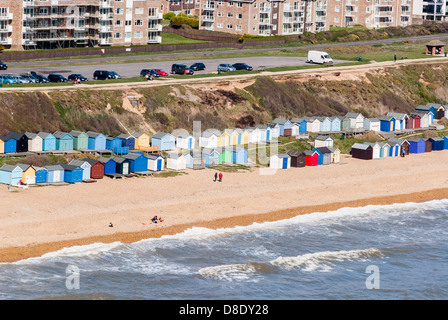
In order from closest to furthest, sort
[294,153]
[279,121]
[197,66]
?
1. [294,153]
2. [279,121]
3. [197,66]

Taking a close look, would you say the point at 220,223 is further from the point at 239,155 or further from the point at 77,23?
the point at 77,23

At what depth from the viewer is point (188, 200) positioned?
208 feet

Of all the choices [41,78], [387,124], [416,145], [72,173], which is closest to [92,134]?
[72,173]

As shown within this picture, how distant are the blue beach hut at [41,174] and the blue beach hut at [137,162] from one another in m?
7.99

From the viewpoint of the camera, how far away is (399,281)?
52.8m

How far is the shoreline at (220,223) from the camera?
50.7 meters

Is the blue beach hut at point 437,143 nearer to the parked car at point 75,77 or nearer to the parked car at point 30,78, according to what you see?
the parked car at point 75,77

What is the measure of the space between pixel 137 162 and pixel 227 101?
2331 centimetres

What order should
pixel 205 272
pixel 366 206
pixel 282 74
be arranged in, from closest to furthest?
pixel 205 272, pixel 366 206, pixel 282 74

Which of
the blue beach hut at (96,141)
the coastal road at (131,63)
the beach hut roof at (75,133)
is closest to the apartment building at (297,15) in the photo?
the coastal road at (131,63)
